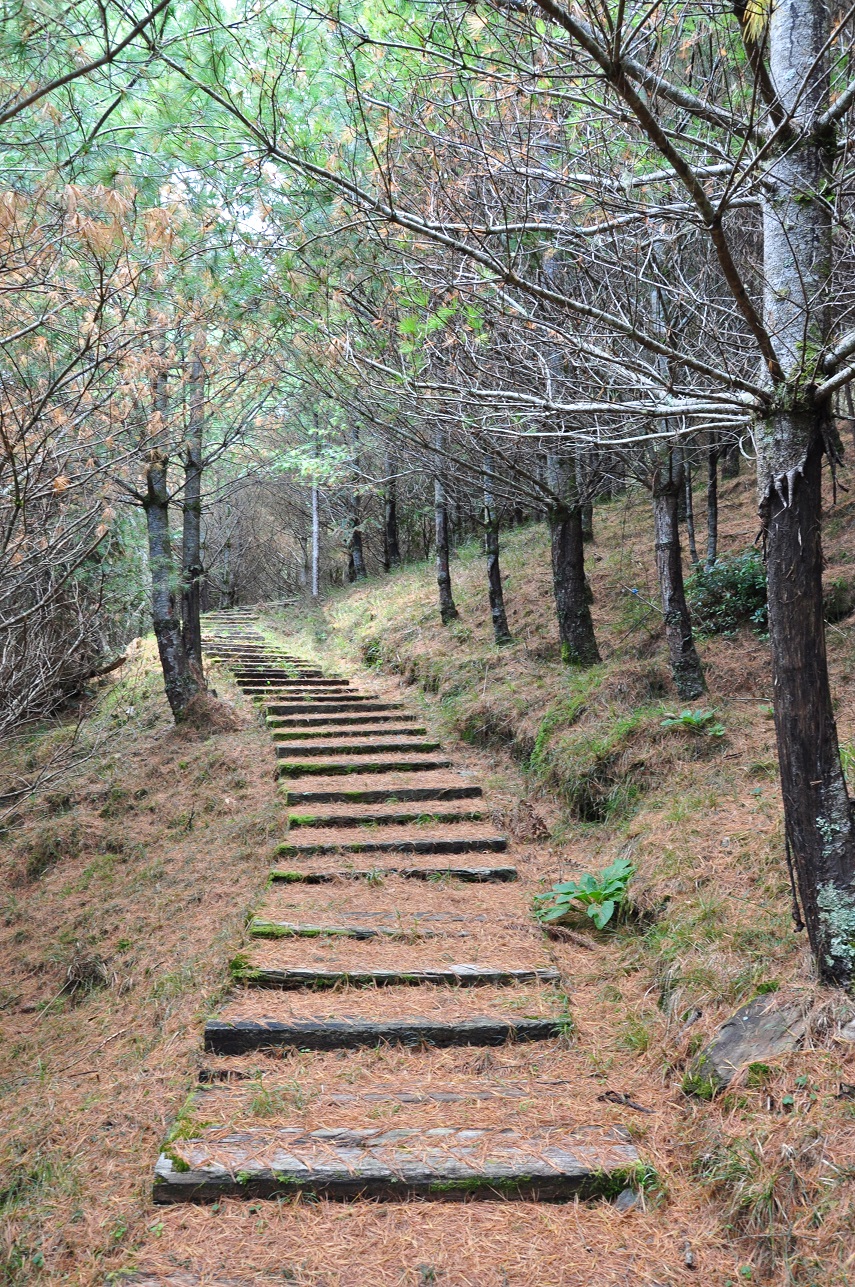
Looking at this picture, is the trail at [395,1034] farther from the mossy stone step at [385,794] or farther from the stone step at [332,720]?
the stone step at [332,720]

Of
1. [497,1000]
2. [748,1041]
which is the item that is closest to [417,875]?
[497,1000]

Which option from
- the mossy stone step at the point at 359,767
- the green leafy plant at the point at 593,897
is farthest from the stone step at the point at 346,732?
the green leafy plant at the point at 593,897

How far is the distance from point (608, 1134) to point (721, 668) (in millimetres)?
4653

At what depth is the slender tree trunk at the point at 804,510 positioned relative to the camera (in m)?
3.11

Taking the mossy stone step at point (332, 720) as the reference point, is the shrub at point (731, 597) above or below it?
above

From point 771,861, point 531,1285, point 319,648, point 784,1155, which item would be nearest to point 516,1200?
point 531,1285

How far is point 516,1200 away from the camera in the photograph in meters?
2.85

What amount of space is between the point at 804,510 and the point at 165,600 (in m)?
7.35

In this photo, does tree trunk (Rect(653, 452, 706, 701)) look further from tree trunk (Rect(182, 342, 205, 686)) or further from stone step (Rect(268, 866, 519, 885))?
tree trunk (Rect(182, 342, 205, 686))

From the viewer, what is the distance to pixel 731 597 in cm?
778

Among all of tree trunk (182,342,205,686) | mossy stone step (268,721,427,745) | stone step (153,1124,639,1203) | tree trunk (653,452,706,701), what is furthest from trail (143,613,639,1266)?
tree trunk (182,342,205,686)

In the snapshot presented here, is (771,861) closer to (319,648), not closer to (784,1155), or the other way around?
(784,1155)

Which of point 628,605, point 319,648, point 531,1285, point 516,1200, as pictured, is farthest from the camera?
point 319,648

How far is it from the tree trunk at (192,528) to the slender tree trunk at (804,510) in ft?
21.0
